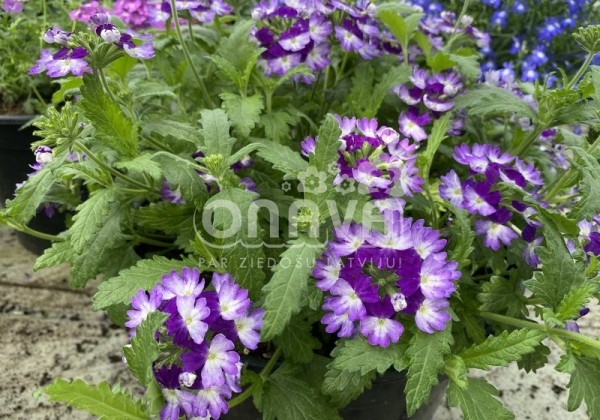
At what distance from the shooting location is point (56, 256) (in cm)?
127

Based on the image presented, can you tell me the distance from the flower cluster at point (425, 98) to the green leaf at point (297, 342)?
538 millimetres

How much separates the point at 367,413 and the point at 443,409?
49 centimetres

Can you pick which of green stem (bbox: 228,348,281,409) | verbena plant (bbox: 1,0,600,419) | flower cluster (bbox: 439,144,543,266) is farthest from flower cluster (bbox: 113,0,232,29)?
green stem (bbox: 228,348,281,409)

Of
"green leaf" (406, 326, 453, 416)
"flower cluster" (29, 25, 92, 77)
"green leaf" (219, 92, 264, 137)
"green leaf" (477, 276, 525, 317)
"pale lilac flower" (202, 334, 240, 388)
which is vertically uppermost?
"flower cluster" (29, 25, 92, 77)

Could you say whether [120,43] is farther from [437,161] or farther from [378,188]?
[437,161]

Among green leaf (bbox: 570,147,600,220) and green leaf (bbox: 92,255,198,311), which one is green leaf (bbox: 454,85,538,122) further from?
green leaf (bbox: 92,255,198,311)

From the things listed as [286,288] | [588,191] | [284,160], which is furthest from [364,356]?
[588,191]

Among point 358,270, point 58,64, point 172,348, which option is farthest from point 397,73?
point 172,348

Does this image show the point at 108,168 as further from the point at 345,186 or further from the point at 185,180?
the point at 345,186

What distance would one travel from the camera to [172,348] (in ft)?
3.23

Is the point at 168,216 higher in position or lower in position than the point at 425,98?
lower

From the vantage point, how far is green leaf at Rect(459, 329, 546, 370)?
0.99 m

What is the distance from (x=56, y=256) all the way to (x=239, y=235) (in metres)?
0.45

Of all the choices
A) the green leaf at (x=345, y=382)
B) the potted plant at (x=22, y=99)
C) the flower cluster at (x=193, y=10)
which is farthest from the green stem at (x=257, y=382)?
the potted plant at (x=22, y=99)
